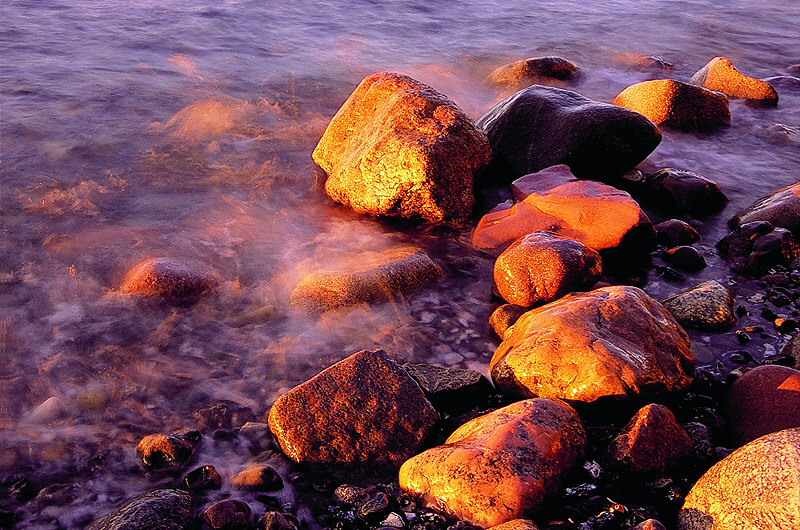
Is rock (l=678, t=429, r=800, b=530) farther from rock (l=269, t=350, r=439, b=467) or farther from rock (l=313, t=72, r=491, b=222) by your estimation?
rock (l=313, t=72, r=491, b=222)

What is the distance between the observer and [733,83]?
31.0 feet

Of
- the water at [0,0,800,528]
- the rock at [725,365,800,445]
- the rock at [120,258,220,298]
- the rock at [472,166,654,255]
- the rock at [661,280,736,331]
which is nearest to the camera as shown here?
the rock at [725,365,800,445]

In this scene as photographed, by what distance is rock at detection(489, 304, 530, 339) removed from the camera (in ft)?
14.9

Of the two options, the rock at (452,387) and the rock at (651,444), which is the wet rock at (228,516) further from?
the rock at (651,444)

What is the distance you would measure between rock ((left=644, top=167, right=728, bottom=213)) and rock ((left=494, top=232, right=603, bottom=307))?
193 cm

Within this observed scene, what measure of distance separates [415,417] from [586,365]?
3.38ft

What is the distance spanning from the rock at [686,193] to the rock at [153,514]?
5.24 m

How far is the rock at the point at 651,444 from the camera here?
3227 millimetres

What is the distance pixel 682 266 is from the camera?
538cm

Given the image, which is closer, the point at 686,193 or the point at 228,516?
the point at 228,516

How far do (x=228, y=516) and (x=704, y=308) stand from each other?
138 inches

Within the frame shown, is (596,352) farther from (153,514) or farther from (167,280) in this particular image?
(167,280)

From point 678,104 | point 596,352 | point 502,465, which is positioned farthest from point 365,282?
point 678,104

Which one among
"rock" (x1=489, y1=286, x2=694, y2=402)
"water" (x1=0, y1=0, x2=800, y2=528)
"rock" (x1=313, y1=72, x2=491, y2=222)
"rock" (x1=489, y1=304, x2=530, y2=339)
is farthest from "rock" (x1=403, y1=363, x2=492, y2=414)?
"rock" (x1=313, y1=72, x2=491, y2=222)
